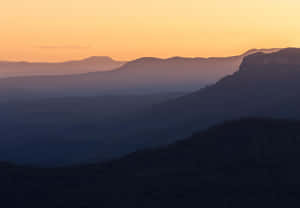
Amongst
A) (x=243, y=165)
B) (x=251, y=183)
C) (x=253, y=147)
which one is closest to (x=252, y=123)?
(x=253, y=147)

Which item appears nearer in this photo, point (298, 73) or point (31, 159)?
point (31, 159)

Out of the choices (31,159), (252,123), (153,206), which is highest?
(252,123)

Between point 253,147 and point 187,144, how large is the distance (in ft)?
26.0

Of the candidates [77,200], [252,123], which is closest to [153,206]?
[77,200]

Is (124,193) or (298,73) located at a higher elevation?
(298,73)

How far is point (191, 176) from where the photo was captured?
47000 millimetres

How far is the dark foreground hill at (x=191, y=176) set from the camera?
137 ft

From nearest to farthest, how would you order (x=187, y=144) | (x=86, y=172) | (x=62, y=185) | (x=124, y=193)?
(x=124, y=193)
(x=62, y=185)
(x=86, y=172)
(x=187, y=144)

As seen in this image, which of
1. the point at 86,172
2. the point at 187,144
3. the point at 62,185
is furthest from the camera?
the point at 187,144

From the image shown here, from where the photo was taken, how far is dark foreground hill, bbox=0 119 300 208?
1646 inches

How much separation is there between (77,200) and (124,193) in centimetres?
388

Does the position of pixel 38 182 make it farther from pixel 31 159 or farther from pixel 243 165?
pixel 31 159

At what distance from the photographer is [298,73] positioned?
198125 mm

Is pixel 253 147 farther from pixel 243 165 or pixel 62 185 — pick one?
pixel 62 185
